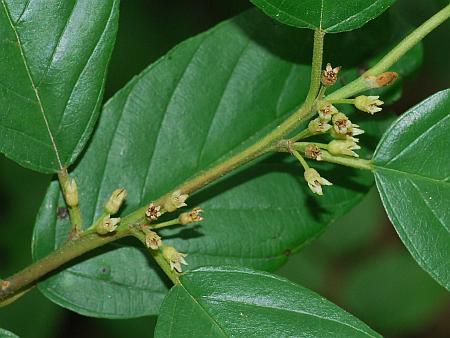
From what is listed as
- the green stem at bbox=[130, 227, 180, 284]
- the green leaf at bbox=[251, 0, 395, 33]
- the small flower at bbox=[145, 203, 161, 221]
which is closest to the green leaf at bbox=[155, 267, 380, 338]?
the green stem at bbox=[130, 227, 180, 284]

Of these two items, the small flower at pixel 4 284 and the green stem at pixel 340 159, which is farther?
the small flower at pixel 4 284

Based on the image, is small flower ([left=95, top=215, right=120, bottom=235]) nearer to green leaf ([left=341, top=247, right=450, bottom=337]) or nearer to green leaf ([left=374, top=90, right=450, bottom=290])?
green leaf ([left=374, top=90, right=450, bottom=290])

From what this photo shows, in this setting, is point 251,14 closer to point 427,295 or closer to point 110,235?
point 110,235

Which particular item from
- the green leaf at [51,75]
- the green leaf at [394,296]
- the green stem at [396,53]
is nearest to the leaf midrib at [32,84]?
the green leaf at [51,75]

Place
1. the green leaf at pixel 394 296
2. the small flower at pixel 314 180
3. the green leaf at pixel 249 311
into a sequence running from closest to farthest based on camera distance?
the green leaf at pixel 249 311, the small flower at pixel 314 180, the green leaf at pixel 394 296

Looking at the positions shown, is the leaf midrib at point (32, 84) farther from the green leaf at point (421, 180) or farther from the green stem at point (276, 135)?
the green leaf at point (421, 180)

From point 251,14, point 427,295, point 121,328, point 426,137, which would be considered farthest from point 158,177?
point 427,295
